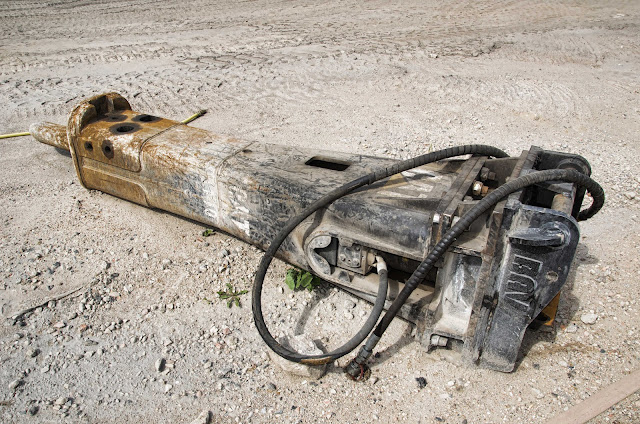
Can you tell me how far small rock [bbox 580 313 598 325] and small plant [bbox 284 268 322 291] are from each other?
63.8 inches

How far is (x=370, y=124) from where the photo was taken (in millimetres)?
5500

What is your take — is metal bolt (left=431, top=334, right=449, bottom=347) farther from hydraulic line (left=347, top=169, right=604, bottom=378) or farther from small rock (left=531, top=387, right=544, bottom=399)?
small rock (left=531, top=387, right=544, bottom=399)

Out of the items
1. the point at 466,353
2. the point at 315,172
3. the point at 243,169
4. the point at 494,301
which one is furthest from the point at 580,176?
the point at 243,169

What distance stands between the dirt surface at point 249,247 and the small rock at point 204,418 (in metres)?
0.03

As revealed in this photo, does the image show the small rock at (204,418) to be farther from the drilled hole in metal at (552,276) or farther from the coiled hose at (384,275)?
the drilled hole in metal at (552,276)

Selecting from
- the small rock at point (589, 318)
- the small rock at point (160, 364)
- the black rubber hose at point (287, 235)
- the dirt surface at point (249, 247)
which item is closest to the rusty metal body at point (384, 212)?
the black rubber hose at point (287, 235)

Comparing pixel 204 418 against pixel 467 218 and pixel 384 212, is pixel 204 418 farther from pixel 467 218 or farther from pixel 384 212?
pixel 467 218

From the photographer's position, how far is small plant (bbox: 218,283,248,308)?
3066 millimetres

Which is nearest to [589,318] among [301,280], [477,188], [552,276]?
[552,276]

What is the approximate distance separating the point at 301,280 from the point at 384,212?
0.81 m

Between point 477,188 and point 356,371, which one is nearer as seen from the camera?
point 356,371

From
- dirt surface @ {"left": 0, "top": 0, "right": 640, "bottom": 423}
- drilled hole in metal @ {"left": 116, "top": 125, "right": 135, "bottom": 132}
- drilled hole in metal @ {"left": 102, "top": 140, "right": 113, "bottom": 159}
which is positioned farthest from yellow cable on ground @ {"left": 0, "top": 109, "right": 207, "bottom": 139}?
drilled hole in metal @ {"left": 102, "top": 140, "right": 113, "bottom": 159}

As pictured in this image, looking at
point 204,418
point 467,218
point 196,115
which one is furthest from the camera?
point 196,115

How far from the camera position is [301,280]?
3109 millimetres
